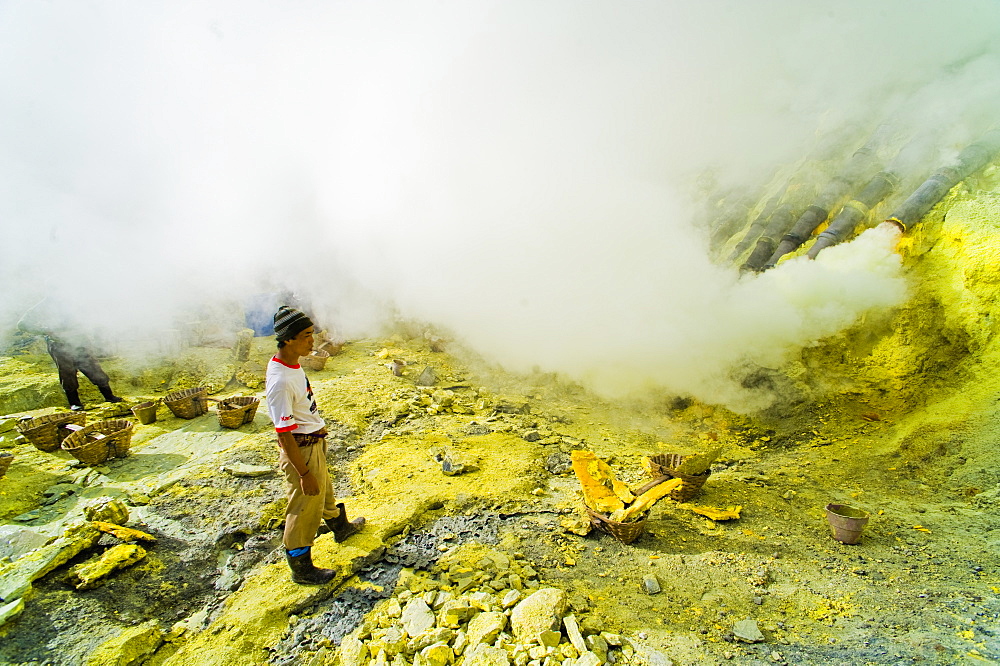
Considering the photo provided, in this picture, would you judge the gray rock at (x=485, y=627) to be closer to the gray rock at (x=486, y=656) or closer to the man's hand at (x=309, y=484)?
the gray rock at (x=486, y=656)

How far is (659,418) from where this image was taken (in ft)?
19.6

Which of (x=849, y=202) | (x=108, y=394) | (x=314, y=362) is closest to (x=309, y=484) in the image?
(x=314, y=362)

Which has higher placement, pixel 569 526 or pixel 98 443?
pixel 98 443

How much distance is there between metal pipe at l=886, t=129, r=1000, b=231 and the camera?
5.13 m

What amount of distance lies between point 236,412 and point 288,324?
3.30 m

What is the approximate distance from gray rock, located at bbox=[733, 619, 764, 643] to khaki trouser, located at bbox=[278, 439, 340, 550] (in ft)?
8.61

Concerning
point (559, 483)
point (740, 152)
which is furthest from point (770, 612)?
point (740, 152)

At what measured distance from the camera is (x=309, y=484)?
2.75m

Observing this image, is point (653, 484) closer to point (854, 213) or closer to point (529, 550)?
point (529, 550)

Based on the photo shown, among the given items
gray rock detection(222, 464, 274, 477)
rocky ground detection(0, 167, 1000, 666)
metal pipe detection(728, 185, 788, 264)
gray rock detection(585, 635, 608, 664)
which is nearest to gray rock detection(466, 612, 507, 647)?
rocky ground detection(0, 167, 1000, 666)

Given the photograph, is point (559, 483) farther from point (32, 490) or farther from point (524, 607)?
point (32, 490)

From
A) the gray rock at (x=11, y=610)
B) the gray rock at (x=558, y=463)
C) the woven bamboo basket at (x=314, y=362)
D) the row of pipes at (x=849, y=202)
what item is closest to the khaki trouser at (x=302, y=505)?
the gray rock at (x=11, y=610)

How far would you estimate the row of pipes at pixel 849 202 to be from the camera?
5.19m

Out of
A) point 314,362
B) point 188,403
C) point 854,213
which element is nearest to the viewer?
point 188,403
